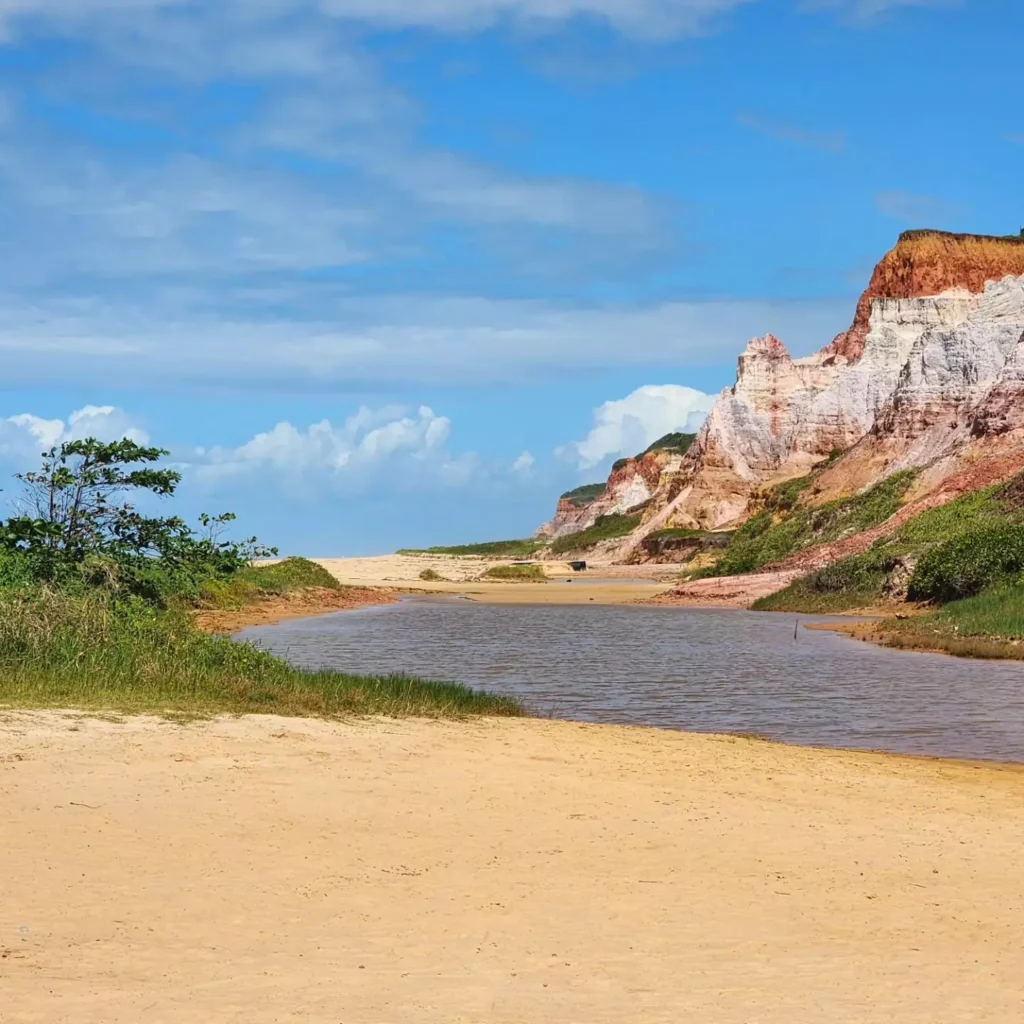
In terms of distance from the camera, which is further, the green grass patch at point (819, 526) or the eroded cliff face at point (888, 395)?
the eroded cliff face at point (888, 395)

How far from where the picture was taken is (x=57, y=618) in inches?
675

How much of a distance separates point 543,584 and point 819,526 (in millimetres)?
15437

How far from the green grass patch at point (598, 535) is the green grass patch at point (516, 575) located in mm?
38554

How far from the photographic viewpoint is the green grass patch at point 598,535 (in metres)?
125

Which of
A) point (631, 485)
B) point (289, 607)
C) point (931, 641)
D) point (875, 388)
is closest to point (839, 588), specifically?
point (931, 641)

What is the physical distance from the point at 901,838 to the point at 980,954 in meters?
3.21

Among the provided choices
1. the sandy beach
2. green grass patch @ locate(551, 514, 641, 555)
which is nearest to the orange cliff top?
green grass patch @ locate(551, 514, 641, 555)

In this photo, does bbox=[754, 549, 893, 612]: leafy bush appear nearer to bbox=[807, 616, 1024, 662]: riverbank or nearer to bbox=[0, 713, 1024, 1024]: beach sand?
bbox=[807, 616, 1024, 662]: riverbank

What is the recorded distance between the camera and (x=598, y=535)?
128375mm

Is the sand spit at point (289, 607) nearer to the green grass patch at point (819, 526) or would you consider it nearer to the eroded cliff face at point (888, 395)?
the green grass patch at point (819, 526)

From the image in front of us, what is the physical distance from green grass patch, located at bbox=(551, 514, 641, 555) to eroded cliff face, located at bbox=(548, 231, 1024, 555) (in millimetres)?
4640

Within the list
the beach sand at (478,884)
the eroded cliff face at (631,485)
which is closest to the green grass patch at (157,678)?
the beach sand at (478,884)

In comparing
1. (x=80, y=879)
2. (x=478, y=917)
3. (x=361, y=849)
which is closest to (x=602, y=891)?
(x=478, y=917)

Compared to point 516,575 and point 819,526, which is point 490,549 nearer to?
point 516,575
